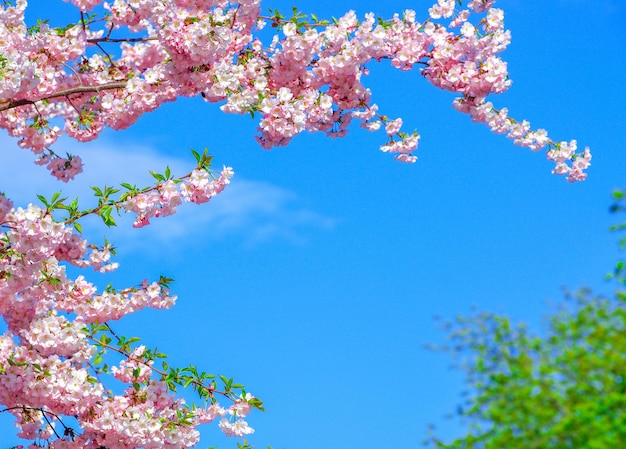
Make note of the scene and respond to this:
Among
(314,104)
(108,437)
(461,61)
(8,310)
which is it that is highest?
(461,61)

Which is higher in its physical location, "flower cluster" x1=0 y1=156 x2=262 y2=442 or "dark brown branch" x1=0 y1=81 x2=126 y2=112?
"dark brown branch" x1=0 y1=81 x2=126 y2=112

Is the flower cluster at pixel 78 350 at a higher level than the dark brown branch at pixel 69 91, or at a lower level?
lower

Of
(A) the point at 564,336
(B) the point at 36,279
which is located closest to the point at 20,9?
(B) the point at 36,279

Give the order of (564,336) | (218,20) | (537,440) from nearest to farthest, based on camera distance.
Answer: (218,20)
(537,440)
(564,336)

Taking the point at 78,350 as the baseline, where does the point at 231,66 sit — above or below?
above

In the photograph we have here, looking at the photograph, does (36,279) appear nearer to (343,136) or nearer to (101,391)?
(101,391)

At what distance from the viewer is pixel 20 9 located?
564 cm

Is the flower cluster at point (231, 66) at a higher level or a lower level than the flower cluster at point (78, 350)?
higher

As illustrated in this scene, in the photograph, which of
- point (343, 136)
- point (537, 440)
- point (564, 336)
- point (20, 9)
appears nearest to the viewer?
point (20, 9)

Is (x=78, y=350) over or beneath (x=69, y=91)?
beneath

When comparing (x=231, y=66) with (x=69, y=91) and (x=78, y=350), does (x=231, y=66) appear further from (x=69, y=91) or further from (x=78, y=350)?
(x=78, y=350)

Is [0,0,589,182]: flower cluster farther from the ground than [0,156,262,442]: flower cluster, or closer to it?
farther from the ground

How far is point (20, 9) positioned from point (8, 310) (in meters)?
2.35

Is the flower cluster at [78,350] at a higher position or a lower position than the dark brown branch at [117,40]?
lower
